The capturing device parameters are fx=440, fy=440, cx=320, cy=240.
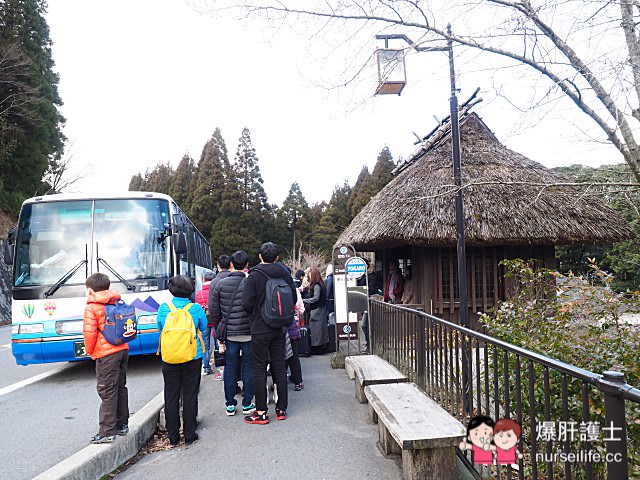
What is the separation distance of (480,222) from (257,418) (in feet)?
20.3

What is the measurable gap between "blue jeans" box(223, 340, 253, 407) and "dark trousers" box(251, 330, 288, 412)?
11 centimetres

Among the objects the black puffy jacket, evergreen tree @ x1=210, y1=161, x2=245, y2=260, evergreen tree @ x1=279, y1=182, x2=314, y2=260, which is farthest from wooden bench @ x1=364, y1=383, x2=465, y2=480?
evergreen tree @ x1=279, y1=182, x2=314, y2=260

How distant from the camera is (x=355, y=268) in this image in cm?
769

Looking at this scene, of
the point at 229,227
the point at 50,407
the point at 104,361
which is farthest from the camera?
the point at 229,227

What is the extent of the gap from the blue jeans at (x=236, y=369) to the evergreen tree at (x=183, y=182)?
37.4 metres

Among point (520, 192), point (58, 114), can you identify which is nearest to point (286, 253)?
point (58, 114)

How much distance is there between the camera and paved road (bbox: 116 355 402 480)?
11.7 ft

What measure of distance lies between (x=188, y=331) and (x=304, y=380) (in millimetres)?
2953

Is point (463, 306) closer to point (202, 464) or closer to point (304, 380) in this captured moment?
point (304, 380)

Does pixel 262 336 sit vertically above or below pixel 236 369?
above

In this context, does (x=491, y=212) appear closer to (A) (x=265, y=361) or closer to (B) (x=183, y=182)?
(A) (x=265, y=361)

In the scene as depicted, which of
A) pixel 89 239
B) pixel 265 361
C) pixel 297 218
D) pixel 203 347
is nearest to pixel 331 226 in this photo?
pixel 297 218

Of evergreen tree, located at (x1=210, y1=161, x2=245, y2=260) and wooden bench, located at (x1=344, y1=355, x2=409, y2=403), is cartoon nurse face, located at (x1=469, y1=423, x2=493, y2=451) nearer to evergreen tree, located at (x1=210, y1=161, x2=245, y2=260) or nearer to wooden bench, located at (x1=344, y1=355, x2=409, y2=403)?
wooden bench, located at (x1=344, y1=355, x2=409, y2=403)

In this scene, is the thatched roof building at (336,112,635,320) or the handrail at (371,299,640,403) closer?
the handrail at (371,299,640,403)
